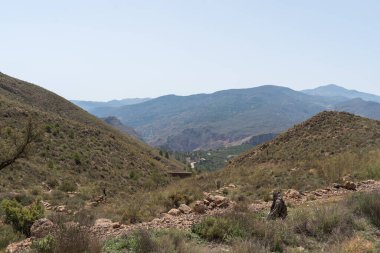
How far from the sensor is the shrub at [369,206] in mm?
10027

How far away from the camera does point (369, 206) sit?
1030cm

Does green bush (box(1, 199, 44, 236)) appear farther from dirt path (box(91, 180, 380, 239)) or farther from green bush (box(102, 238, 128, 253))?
green bush (box(102, 238, 128, 253))

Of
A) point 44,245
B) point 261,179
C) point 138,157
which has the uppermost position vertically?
point 44,245

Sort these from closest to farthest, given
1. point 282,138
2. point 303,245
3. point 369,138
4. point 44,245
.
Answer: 1. point 44,245
2. point 303,245
3. point 369,138
4. point 282,138

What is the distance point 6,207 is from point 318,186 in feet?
37.1

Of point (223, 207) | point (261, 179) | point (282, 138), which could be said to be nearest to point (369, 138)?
point (282, 138)

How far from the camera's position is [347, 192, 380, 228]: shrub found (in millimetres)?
10027

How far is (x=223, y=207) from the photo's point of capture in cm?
1234

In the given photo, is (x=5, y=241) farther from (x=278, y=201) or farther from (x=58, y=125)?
(x=58, y=125)

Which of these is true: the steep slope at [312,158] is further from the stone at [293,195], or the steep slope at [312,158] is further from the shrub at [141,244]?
the shrub at [141,244]

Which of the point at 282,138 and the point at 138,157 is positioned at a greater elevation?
the point at 282,138

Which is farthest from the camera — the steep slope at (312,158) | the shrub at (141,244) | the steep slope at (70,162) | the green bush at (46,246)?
the steep slope at (70,162)

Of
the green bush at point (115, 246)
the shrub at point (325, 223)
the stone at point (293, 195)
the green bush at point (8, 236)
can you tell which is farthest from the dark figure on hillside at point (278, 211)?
the green bush at point (8, 236)

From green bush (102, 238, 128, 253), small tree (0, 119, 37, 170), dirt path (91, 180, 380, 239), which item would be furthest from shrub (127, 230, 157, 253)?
small tree (0, 119, 37, 170)
